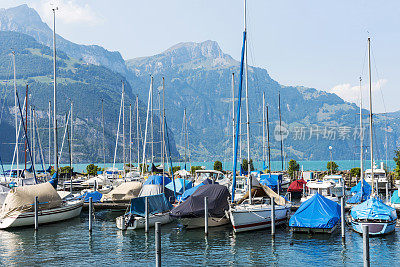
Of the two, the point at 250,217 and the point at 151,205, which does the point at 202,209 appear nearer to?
the point at 250,217

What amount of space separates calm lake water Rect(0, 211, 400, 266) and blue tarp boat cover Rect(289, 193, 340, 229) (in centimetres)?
97

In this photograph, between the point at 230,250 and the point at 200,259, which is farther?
the point at 230,250

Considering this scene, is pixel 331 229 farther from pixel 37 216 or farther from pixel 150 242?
pixel 37 216

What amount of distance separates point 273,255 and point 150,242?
9.30m

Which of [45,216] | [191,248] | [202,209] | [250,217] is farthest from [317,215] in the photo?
[45,216]

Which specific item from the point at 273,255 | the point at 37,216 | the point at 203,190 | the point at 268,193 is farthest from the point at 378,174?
the point at 37,216

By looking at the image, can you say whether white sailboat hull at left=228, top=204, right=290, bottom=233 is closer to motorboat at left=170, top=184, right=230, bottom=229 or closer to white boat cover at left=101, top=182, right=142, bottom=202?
motorboat at left=170, top=184, right=230, bottom=229

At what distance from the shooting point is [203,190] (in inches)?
1357

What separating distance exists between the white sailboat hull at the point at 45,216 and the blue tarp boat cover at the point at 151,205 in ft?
28.3

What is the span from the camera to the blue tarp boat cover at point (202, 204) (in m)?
32.6

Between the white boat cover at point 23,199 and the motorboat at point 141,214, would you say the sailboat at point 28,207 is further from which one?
the motorboat at point 141,214

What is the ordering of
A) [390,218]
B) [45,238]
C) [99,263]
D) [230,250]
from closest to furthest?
[99,263] < [230,250] < [390,218] < [45,238]

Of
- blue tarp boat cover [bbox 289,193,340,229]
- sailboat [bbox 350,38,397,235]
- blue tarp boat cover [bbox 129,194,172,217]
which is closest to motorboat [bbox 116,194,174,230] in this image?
blue tarp boat cover [bbox 129,194,172,217]

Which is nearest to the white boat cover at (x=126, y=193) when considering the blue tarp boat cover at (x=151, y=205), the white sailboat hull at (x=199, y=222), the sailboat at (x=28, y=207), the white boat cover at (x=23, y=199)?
the sailboat at (x=28, y=207)
